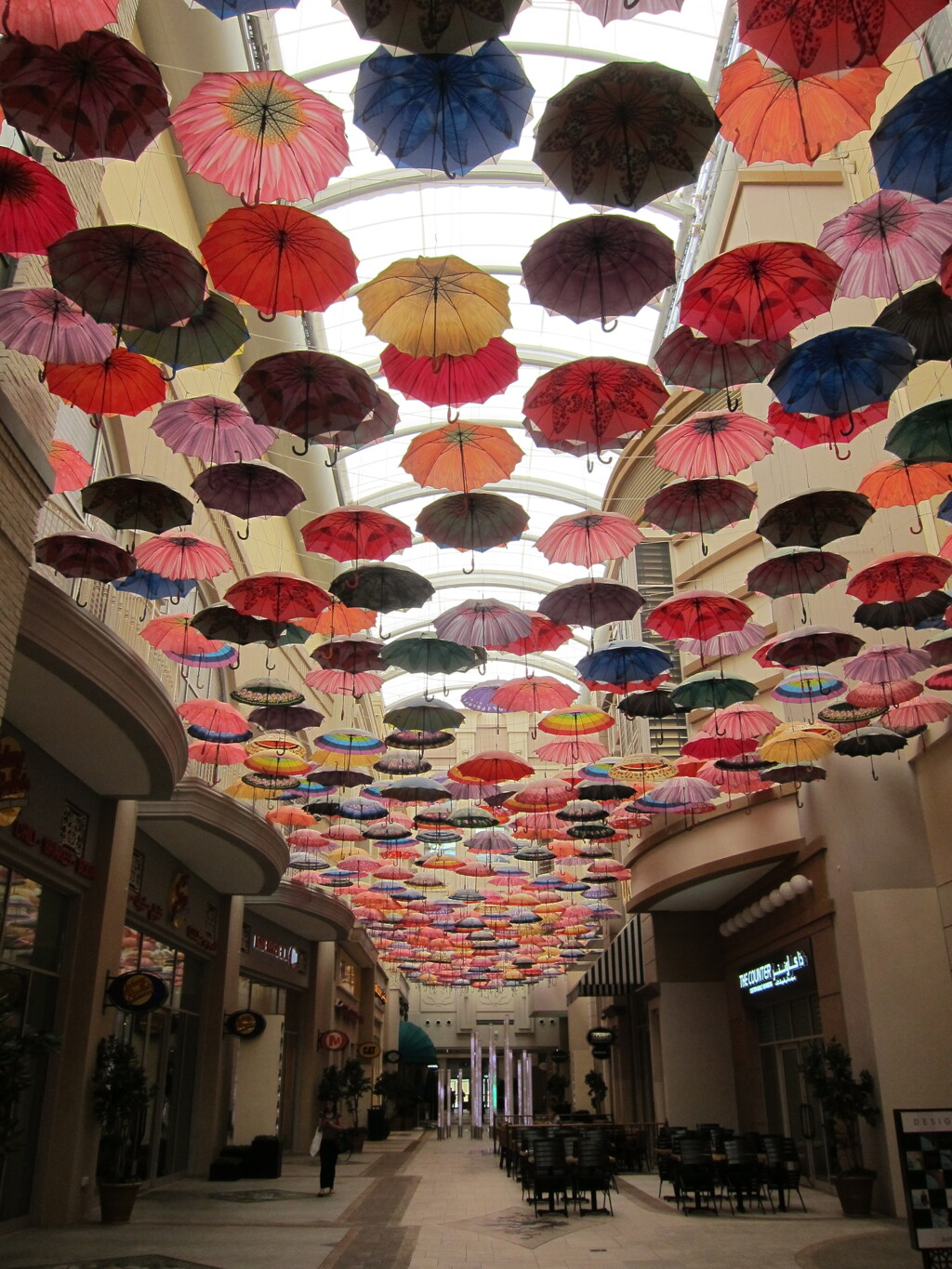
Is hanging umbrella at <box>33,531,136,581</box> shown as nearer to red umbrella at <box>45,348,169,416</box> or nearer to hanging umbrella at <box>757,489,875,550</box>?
red umbrella at <box>45,348,169,416</box>

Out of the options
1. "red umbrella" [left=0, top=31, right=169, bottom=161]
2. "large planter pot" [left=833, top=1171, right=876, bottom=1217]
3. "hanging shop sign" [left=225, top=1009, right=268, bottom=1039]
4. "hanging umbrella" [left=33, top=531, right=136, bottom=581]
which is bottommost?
"large planter pot" [left=833, top=1171, right=876, bottom=1217]

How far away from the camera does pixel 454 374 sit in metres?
7.62

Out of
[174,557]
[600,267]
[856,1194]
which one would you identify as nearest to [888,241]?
[600,267]

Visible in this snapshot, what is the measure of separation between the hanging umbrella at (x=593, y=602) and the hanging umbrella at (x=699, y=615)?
0.60 metres

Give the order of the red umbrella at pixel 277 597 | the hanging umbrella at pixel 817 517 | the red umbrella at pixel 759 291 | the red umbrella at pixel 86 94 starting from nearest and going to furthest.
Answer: the red umbrella at pixel 86 94, the red umbrella at pixel 759 291, the hanging umbrella at pixel 817 517, the red umbrella at pixel 277 597

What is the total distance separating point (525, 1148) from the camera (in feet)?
61.1

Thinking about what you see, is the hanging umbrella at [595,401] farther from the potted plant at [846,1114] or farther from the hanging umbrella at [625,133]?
the potted plant at [846,1114]

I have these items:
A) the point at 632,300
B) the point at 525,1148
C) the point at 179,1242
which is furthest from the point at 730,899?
the point at 632,300

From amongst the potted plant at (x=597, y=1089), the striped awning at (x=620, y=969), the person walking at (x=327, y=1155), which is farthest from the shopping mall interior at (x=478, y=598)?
the potted plant at (x=597, y=1089)

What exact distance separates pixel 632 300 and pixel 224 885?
16.2m

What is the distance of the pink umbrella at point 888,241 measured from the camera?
265 inches

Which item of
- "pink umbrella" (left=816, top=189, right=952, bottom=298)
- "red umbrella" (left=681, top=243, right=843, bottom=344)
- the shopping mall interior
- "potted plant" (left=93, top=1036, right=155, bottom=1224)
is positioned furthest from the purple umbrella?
"potted plant" (left=93, top=1036, right=155, bottom=1224)

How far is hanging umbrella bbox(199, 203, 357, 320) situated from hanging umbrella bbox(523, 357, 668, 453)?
75.8 inches

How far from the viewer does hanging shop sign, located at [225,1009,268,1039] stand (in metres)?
19.6
